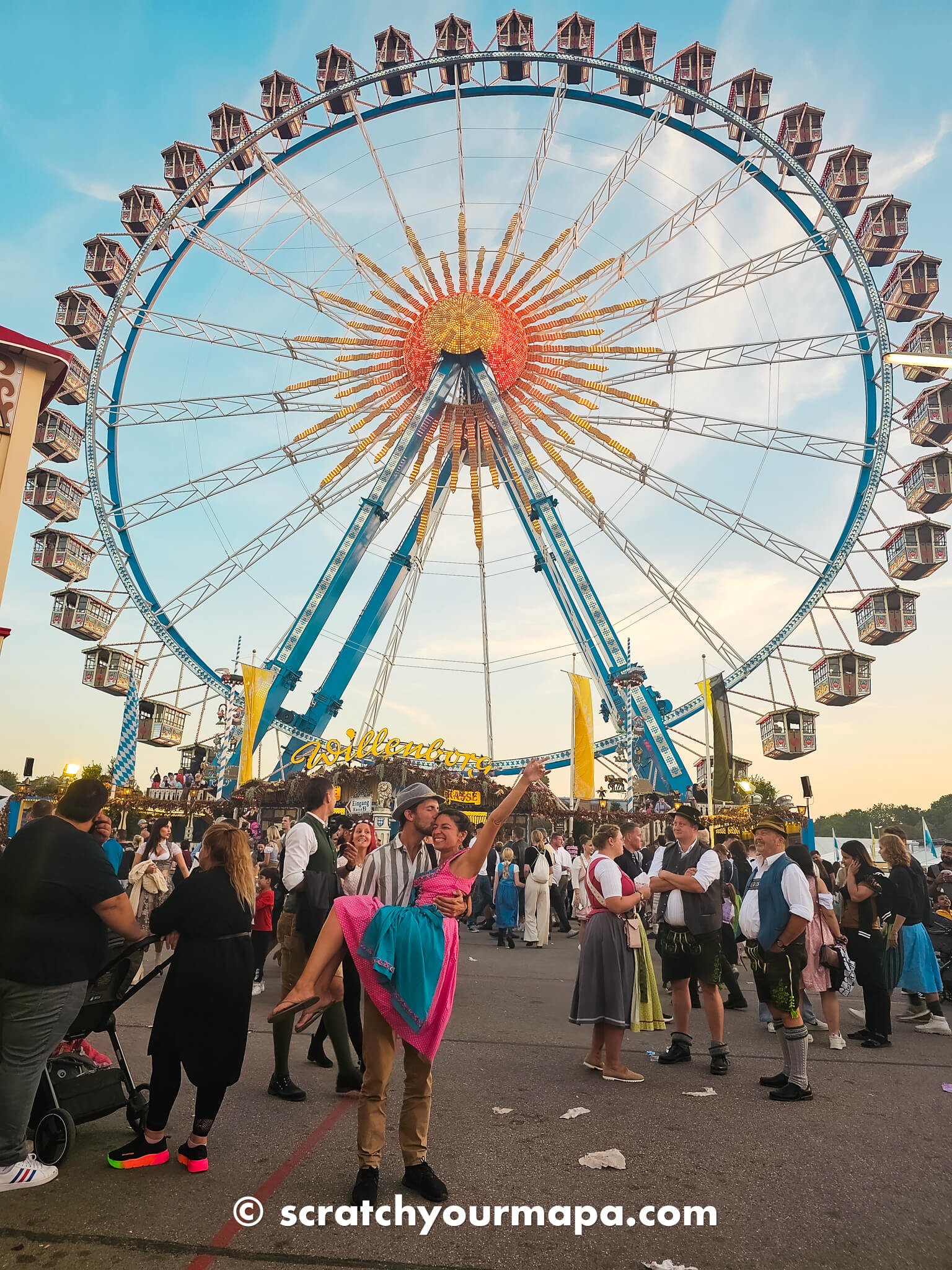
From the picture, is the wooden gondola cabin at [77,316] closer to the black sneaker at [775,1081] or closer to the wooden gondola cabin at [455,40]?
the wooden gondola cabin at [455,40]

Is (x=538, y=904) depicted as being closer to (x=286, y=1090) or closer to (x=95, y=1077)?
(x=286, y=1090)

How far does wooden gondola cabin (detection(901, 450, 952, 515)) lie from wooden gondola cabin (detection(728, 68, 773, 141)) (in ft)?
36.8

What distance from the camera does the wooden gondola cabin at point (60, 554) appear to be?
2761 centimetres

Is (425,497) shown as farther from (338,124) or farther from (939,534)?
(939,534)

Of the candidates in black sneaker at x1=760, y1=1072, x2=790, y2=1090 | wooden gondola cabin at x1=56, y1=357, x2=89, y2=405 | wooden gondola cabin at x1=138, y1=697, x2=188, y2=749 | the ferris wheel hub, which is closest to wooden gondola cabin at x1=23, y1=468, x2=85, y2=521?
wooden gondola cabin at x1=56, y1=357, x2=89, y2=405

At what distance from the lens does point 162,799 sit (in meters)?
27.7

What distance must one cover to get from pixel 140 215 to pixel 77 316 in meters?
3.79

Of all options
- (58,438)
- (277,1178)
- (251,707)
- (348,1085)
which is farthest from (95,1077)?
(58,438)

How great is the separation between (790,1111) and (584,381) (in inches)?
926

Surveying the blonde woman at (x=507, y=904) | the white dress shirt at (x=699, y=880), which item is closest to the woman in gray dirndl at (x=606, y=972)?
the white dress shirt at (x=699, y=880)

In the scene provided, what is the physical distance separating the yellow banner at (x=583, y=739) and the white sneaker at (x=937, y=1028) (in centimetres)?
1684

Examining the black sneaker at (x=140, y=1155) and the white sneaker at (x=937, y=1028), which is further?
the white sneaker at (x=937, y=1028)

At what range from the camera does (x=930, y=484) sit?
2436 cm

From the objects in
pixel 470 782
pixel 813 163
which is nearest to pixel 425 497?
pixel 470 782
